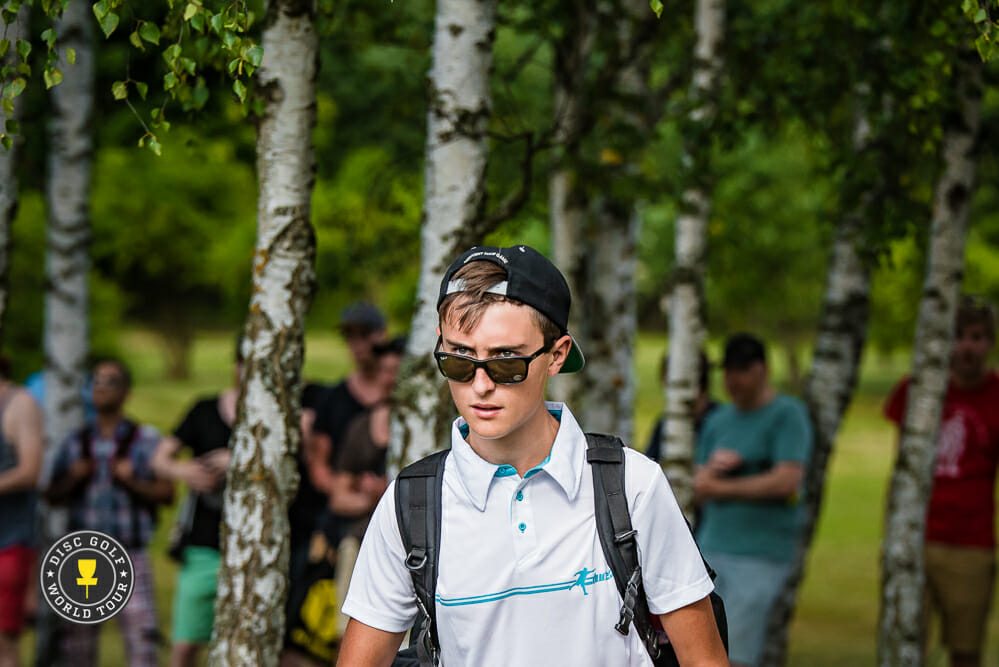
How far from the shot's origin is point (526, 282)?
2.48 meters

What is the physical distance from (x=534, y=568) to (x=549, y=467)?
0.68ft

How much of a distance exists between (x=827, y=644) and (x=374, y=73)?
19.5 feet

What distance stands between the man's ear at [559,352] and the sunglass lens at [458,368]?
187 millimetres

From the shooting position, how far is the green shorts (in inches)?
251

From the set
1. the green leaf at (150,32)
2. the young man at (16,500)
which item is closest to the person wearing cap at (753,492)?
the young man at (16,500)

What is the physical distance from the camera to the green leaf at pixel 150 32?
3240 mm

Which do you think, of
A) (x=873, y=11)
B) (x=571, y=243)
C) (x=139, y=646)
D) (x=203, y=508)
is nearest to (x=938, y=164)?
(x=873, y=11)

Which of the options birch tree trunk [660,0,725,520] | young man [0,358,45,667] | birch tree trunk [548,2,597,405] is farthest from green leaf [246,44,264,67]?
young man [0,358,45,667]

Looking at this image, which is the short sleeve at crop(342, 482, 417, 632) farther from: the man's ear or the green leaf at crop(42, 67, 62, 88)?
the green leaf at crop(42, 67, 62, 88)

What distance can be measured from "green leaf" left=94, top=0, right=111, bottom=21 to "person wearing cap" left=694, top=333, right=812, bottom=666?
4.05 meters

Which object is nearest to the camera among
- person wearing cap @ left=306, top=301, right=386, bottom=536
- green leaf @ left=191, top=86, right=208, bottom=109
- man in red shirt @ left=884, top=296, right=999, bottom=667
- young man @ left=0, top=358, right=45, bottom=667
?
green leaf @ left=191, top=86, right=208, bottom=109

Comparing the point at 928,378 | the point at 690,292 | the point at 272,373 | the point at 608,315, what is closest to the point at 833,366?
the point at 928,378

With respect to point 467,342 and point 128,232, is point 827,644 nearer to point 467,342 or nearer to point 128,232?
point 467,342

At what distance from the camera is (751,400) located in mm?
6613
